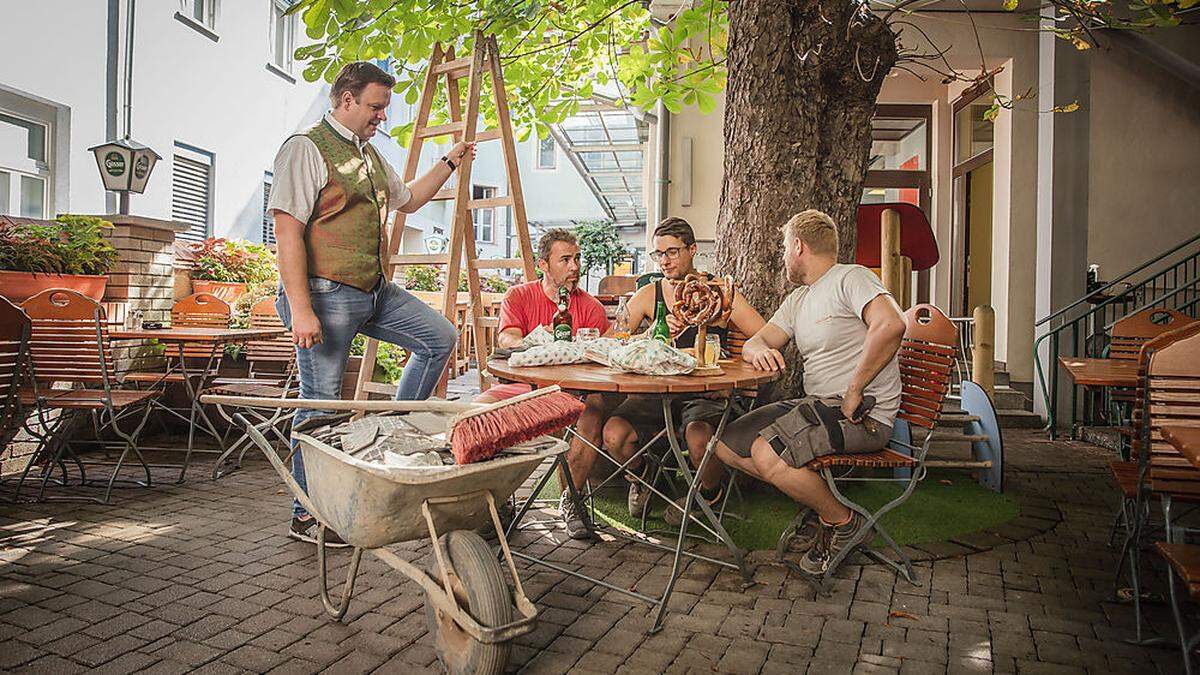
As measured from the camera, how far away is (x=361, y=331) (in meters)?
3.68

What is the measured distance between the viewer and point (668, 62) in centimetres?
657

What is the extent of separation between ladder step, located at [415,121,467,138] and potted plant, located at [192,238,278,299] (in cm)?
279

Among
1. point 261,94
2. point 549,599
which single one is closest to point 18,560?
point 549,599

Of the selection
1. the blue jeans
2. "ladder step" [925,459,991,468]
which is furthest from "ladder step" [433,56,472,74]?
"ladder step" [925,459,991,468]

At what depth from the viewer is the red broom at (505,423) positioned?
2.19 meters

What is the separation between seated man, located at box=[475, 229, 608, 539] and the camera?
12.2 ft

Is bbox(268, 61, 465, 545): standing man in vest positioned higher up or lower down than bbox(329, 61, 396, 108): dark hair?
lower down

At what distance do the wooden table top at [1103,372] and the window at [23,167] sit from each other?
31.1 ft

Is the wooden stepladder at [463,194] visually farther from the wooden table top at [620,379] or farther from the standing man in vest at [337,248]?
the wooden table top at [620,379]

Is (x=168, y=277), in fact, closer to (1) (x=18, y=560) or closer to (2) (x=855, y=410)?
(1) (x=18, y=560)

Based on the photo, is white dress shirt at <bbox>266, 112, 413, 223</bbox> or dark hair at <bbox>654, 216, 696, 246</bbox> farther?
dark hair at <bbox>654, 216, 696, 246</bbox>

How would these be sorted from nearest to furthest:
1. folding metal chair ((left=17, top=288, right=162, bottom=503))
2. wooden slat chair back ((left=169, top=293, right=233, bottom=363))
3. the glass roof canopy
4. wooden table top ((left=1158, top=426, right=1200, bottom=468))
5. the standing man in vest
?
wooden table top ((left=1158, top=426, right=1200, bottom=468)), the standing man in vest, folding metal chair ((left=17, top=288, right=162, bottom=503)), wooden slat chair back ((left=169, top=293, right=233, bottom=363)), the glass roof canopy

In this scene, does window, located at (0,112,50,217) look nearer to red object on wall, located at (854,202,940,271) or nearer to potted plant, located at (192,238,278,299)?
potted plant, located at (192,238,278,299)

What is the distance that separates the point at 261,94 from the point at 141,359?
7.63 m
